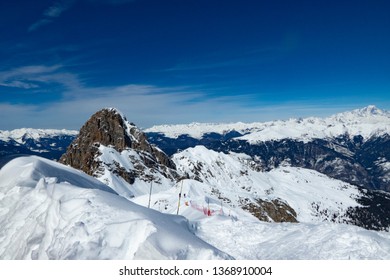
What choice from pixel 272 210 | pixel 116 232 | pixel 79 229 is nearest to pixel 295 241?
pixel 116 232

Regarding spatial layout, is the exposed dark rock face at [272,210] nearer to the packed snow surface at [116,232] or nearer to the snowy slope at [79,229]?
the packed snow surface at [116,232]

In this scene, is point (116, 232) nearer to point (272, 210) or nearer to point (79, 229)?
point (79, 229)

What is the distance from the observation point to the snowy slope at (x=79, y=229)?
13.3m

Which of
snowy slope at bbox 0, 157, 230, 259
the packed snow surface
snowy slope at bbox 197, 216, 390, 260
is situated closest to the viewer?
snowy slope at bbox 0, 157, 230, 259

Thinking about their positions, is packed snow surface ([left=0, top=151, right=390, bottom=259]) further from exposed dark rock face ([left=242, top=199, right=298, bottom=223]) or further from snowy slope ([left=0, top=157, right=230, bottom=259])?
exposed dark rock face ([left=242, top=199, right=298, bottom=223])

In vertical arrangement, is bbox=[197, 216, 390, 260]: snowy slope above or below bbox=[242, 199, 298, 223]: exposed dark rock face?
above

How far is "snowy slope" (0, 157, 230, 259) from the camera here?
13.3 metres

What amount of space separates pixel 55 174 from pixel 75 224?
12.3 metres

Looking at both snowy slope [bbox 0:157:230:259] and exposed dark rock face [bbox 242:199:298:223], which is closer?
snowy slope [bbox 0:157:230:259]

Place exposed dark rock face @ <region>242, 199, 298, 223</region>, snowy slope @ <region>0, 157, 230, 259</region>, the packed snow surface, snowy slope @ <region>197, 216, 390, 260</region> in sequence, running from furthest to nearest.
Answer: exposed dark rock face @ <region>242, 199, 298, 223</region>, snowy slope @ <region>197, 216, 390, 260</region>, the packed snow surface, snowy slope @ <region>0, 157, 230, 259</region>

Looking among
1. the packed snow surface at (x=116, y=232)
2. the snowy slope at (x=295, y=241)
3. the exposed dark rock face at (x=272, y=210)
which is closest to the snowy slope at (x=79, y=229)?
the packed snow surface at (x=116, y=232)

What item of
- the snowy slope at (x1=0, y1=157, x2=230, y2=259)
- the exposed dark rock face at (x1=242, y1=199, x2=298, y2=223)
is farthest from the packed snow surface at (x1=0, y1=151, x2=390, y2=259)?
the exposed dark rock face at (x1=242, y1=199, x2=298, y2=223)

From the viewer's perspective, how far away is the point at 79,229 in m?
14.4
